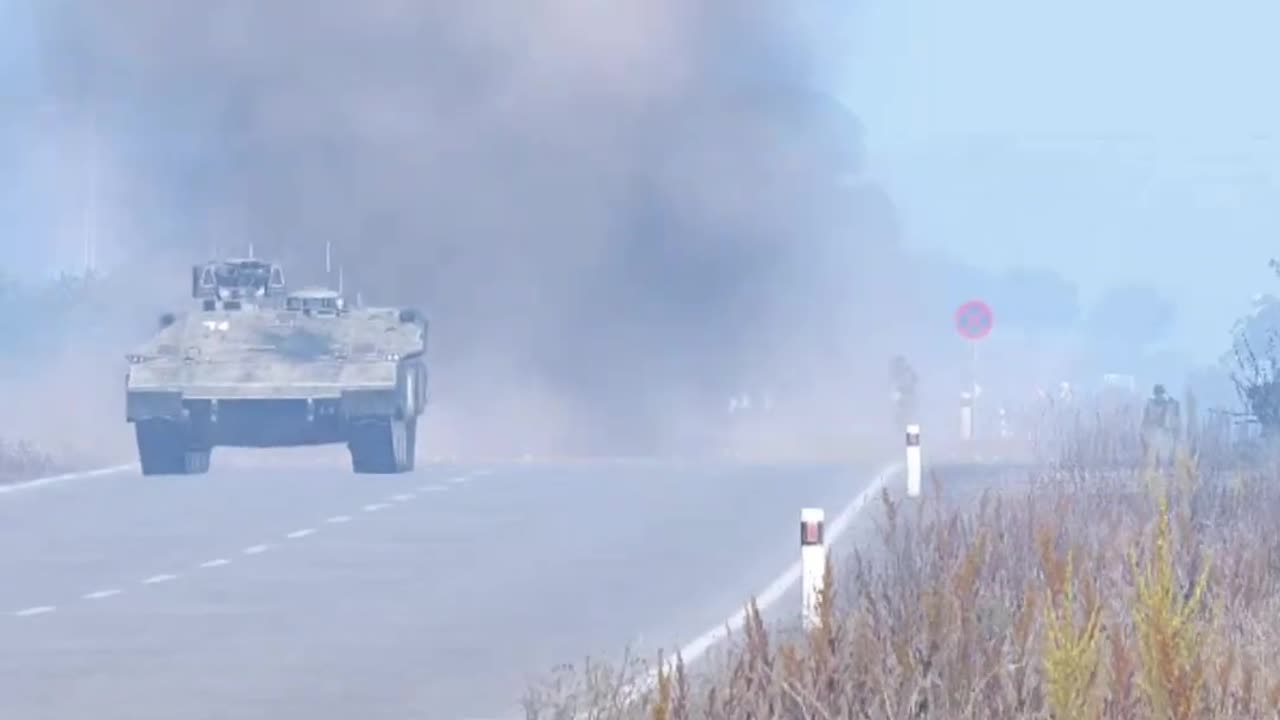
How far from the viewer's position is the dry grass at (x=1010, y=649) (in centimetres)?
935

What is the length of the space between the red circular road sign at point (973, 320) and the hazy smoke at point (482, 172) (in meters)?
7.99

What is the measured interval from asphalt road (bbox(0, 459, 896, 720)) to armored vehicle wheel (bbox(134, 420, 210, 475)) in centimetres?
41

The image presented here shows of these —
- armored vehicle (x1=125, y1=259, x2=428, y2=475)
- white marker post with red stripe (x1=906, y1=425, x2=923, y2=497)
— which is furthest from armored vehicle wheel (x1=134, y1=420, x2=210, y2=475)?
white marker post with red stripe (x1=906, y1=425, x2=923, y2=497)

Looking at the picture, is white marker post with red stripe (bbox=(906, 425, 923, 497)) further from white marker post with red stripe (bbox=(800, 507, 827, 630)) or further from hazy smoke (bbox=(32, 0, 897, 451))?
hazy smoke (bbox=(32, 0, 897, 451))

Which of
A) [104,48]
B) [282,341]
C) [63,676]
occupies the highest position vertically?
[104,48]

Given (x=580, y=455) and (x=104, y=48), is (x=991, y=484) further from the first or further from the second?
(x=104, y=48)

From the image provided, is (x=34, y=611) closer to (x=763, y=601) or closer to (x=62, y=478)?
(x=763, y=601)

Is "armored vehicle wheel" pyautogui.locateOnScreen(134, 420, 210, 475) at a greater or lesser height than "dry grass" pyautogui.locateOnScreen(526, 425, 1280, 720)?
greater

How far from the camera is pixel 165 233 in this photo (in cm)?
5688

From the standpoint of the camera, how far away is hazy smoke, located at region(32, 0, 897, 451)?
54312 millimetres

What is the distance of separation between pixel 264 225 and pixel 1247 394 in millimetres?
25585

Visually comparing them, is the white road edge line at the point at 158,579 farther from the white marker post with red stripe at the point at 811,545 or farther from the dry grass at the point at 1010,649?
the white marker post with red stripe at the point at 811,545

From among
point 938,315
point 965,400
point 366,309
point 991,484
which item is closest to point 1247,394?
point 991,484

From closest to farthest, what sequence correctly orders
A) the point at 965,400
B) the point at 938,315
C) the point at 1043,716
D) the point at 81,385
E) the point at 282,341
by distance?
the point at 1043,716
the point at 282,341
the point at 965,400
the point at 81,385
the point at 938,315
